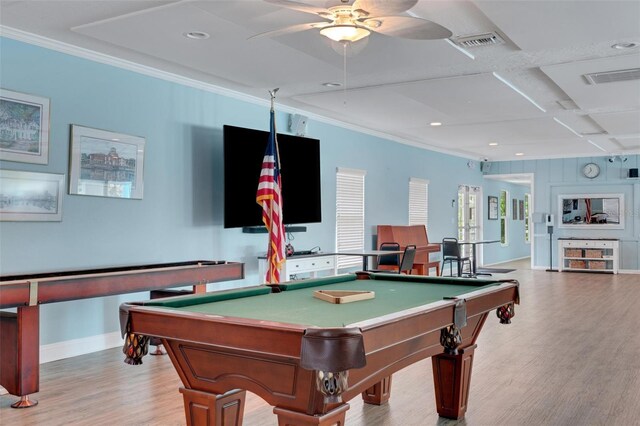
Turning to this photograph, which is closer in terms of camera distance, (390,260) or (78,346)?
(78,346)

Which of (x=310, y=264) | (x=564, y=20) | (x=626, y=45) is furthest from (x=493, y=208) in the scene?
(x=564, y=20)

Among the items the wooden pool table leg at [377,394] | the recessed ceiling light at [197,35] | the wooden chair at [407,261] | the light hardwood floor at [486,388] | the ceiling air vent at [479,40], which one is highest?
the recessed ceiling light at [197,35]

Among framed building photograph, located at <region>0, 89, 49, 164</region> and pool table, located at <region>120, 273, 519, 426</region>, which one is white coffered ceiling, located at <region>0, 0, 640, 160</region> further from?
pool table, located at <region>120, 273, 519, 426</region>

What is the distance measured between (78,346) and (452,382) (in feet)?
11.0

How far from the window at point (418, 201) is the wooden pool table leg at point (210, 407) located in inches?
336

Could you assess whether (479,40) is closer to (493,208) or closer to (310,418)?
(310,418)

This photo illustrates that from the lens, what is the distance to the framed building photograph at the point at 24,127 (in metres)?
4.59

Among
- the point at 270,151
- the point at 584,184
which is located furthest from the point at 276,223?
the point at 584,184

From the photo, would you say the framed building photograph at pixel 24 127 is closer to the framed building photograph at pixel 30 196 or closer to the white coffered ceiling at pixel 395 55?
the framed building photograph at pixel 30 196

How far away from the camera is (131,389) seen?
164 inches

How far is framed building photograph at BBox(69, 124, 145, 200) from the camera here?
5.14 m

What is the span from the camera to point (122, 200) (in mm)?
5531

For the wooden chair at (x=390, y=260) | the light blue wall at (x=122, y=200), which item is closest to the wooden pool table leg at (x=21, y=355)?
the light blue wall at (x=122, y=200)

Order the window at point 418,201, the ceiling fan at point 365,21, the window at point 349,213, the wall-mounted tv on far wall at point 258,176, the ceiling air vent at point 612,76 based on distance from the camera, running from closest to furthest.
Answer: the ceiling fan at point 365,21 → the ceiling air vent at point 612,76 → the wall-mounted tv on far wall at point 258,176 → the window at point 349,213 → the window at point 418,201
